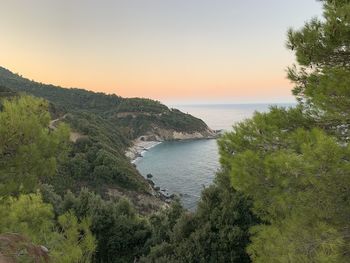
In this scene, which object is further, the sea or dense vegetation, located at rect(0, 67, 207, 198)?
the sea

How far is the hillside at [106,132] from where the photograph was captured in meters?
53.6

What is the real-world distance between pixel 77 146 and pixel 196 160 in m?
35.0

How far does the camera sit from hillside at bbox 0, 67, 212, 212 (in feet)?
176

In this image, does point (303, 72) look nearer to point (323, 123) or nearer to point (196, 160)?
point (323, 123)

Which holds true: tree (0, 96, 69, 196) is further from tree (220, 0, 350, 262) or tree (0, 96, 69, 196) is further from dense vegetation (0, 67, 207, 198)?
tree (220, 0, 350, 262)

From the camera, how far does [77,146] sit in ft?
210

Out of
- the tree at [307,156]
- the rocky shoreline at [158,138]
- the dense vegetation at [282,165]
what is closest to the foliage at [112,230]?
the dense vegetation at [282,165]

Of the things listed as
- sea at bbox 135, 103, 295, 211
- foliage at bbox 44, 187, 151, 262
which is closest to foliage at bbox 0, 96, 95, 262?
foliage at bbox 44, 187, 151, 262

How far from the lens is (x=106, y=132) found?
88.8 m

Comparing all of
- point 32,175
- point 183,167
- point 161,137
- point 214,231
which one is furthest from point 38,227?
point 161,137

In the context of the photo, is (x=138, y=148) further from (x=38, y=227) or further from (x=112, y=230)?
(x=38, y=227)

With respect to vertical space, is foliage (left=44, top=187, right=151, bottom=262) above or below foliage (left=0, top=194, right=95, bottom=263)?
below

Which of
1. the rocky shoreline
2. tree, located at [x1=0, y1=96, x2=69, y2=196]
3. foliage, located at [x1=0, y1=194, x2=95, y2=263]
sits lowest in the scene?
the rocky shoreline

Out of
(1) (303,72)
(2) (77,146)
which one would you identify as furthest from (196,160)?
(1) (303,72)
